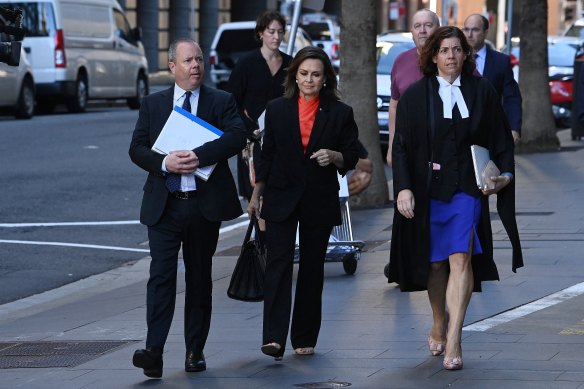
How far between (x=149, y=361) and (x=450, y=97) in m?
1.94

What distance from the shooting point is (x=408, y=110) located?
766cm

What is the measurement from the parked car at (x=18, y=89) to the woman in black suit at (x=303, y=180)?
2003 cm

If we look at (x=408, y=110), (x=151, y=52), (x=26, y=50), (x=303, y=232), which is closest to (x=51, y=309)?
(x=303, y=232)

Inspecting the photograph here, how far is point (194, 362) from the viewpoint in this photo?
7.56 meters

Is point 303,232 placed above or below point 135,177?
above

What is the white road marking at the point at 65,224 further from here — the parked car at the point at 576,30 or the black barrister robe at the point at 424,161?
the parked car at the point at 576,30

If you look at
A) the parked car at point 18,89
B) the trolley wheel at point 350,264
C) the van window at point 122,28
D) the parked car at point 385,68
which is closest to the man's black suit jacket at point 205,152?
the trolley wheel at point 350,264

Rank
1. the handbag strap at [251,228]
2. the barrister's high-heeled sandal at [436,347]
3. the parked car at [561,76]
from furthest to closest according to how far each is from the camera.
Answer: the parked car at [561,76] → the handbag strap at [251,228] → the barrister's high-heeled sandal at [436,347]

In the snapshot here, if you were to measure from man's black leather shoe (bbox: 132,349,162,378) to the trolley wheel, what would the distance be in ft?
11.7

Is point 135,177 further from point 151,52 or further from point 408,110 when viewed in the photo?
point 151,52

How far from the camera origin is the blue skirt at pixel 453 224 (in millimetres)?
7559

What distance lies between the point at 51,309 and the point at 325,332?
2526 millimetres

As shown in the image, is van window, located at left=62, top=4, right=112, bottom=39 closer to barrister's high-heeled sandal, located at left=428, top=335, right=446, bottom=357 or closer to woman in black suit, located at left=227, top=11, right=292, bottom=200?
woman in black suit, located at left=227, top=11, right=292, bottom=200

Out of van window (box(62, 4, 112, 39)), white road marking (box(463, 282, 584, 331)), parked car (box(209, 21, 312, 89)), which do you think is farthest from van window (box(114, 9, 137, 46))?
white road marking (box(463, 282, 584, 331))
